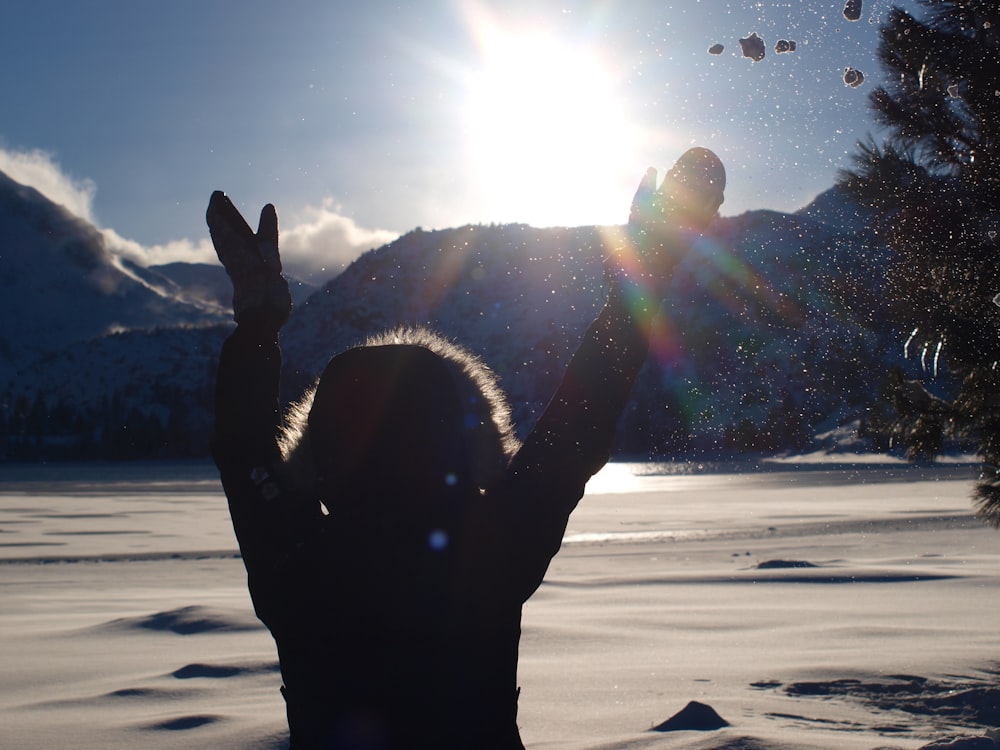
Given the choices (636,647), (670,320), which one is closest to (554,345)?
(670,320)

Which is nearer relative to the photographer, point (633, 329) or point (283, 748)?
point (633, 329)

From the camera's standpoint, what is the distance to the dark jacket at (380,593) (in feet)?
5.52

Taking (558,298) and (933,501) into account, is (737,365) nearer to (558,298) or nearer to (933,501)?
(558,298)

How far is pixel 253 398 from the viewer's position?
1766 millimetres

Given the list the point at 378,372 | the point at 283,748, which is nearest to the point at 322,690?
the point at 378,372

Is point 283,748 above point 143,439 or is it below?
below

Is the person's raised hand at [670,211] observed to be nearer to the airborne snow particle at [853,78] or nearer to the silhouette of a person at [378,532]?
the silhouette of a person at [378,532]

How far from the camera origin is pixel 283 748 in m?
3.61

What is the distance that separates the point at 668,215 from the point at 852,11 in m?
3.23

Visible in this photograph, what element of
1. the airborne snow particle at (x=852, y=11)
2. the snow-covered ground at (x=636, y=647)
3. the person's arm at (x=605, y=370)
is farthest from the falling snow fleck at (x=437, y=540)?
the airborne snow particle at (x=852, y=11)

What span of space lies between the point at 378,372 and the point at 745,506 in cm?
2270

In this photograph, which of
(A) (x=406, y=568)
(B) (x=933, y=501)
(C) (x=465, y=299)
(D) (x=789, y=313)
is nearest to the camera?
(A) (x=406, y=568)

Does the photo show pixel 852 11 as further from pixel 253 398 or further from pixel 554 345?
pixel 554 345

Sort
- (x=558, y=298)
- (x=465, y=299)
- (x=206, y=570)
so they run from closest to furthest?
(x=206, y=570), (x=558, y=298), (x=465, y=299)
